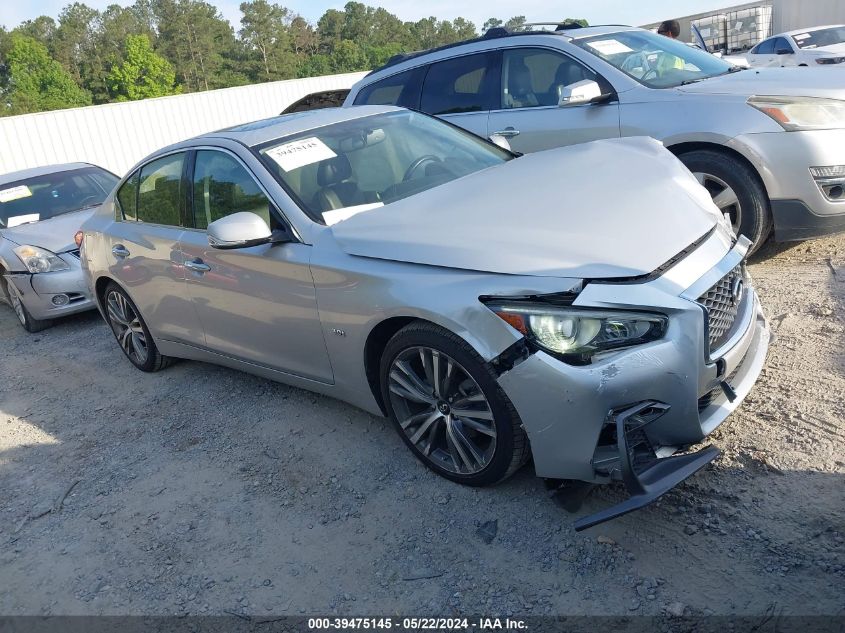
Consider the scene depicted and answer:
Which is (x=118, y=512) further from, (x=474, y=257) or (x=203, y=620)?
(x=474, y=257)

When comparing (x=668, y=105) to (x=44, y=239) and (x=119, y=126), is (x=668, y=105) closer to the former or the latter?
(x=44, y=239)

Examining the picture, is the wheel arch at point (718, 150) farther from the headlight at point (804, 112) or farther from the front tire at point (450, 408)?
the front tire at point (450, 408)

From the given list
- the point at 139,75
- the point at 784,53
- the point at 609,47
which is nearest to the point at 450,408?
the point at 609,47

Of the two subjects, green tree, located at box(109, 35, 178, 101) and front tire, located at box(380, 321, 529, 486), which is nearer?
front tire, located at box(380, 321, 529, 486)

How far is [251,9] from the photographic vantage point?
8262cm

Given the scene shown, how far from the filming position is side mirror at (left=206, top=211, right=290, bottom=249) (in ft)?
11.4

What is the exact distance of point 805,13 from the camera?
78.4 feet

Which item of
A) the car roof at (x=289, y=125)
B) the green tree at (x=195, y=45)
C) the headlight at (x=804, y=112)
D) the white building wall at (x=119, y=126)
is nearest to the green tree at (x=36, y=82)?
the green tree at (x=195, y=45)

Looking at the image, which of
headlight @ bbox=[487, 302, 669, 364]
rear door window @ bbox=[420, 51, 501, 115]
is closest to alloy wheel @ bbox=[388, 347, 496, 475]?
headlight @ bbox=[487, 302, 669, 364]

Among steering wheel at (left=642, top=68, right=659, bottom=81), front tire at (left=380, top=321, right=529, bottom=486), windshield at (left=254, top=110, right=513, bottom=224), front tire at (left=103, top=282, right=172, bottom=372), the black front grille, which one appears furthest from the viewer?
steering wheel at (left=642, top=68, right=659, bottom=81)

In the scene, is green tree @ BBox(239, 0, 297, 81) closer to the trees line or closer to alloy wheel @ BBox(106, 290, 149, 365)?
the trees line

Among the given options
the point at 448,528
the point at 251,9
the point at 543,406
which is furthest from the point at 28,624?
the point at 251,9

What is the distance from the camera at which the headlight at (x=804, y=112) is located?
470cm

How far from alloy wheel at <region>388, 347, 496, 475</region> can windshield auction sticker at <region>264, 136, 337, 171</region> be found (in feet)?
4.29
